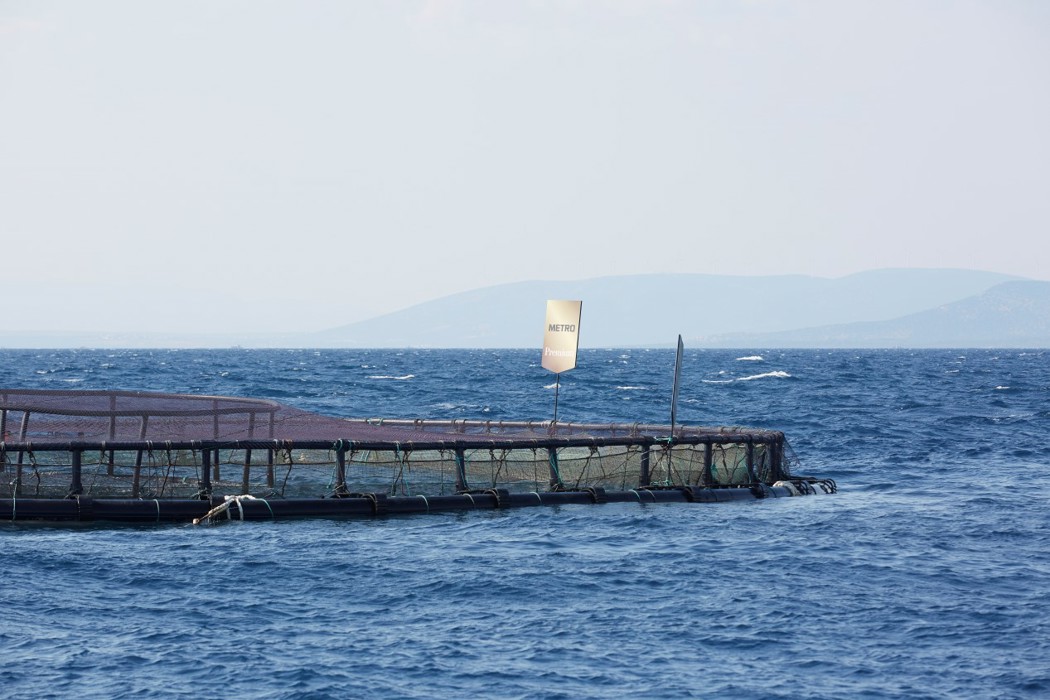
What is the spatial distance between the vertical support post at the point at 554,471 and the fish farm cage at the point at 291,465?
0.10 feet

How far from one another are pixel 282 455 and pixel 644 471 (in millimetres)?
7187

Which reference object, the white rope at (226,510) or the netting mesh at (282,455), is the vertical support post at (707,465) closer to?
the netting mesh at (282,455)

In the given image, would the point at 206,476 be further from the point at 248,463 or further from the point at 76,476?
the point at 76,476

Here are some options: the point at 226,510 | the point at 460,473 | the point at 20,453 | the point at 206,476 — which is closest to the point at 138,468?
the point at 206,476

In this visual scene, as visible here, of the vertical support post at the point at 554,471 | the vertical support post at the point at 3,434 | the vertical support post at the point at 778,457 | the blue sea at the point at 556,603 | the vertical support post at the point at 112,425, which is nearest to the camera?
the blue sea at the point at 556,603

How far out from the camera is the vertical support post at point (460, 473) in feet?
81.3

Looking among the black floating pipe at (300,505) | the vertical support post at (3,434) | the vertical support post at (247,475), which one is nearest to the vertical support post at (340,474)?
the black floating pipe at (300,505)

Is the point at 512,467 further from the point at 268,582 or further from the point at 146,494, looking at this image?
the point at 268,582

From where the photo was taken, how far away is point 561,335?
88.9 feet

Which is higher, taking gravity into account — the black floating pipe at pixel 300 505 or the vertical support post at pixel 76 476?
the vertical support post at pixel 76 476

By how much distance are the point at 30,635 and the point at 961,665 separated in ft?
34.2

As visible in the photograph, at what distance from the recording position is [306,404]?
67062 mm

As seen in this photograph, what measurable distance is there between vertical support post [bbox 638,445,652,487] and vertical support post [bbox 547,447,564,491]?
5.70ft

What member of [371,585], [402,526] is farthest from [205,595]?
[402,526]
